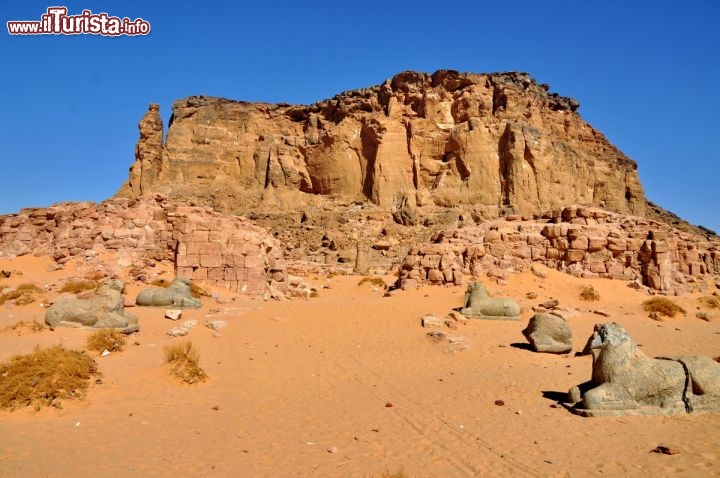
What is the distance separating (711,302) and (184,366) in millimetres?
16319

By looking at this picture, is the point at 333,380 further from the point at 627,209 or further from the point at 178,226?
the point at 627,209

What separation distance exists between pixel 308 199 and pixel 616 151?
1540 inches

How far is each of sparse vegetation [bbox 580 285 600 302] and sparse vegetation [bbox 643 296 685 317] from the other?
1396 millimetres

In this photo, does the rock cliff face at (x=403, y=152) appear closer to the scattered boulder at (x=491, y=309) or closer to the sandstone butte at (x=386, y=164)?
the sandstone butte at (x=386, y=164)

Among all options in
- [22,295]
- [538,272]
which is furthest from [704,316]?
[22,295]

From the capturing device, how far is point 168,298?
13.4 meters

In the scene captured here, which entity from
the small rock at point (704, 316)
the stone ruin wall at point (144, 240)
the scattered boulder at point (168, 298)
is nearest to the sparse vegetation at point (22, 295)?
the stone ruin wall at point (144, 240)

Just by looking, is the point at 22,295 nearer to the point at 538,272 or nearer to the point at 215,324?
the point at 215,324

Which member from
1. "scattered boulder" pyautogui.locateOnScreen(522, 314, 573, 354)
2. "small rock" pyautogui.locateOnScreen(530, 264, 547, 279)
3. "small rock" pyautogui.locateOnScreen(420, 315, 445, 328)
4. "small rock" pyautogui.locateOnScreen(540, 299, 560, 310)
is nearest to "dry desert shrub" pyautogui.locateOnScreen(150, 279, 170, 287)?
"small rock" pyautogui.locateOnScreen(420, 315, 445, 328)

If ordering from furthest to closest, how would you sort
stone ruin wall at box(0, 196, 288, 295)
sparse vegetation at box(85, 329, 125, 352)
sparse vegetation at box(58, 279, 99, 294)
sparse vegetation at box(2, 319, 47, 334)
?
1. stone ruin wall at box(0, 196, 288, 295)
2. sparse vegetation at box(58, 279, 99, 294)
3. sparse vegetation at box(2, 319, 47, 334)
4. sparse vegetation at box(85, 329, 125, 352)

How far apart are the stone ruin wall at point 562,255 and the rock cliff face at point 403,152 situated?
106 feet

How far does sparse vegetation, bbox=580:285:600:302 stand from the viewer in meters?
15.9

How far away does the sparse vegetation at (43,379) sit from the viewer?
243 inches

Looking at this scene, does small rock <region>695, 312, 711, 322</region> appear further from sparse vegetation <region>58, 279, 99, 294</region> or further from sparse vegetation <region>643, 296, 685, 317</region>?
sparse vegetation <region>58, 279, 99, 294</region>
